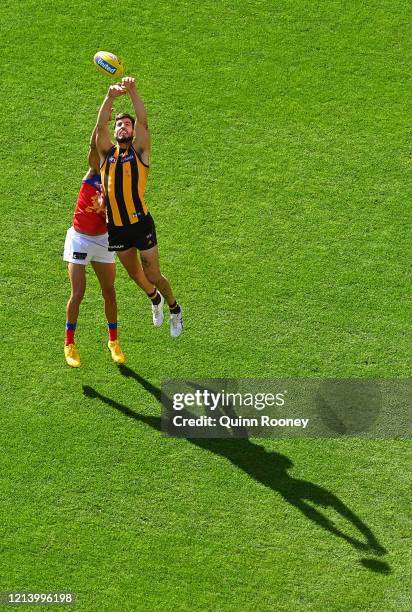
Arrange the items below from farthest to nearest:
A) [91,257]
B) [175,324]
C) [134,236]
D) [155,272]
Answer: [175,324] → [155,272] → [91,257] → [134,236]

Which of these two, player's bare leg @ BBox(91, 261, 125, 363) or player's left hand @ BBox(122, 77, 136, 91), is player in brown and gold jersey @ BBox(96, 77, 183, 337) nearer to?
player's left hand @ BBox(122, 77, 136, 91)

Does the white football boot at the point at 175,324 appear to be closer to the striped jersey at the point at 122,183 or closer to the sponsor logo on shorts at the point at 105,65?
the striped jersey at the point at 122,183

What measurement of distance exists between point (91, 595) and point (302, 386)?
11.6 ft

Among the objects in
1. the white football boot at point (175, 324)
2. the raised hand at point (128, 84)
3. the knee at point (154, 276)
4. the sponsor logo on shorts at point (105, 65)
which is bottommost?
the white football boot at point (175, 324)

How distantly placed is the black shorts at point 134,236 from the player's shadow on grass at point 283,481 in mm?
1733

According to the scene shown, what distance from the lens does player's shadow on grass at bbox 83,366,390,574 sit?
12.3 metres

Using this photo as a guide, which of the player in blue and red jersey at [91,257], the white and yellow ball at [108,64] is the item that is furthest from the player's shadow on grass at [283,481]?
the white and yellow ball at [108,64]

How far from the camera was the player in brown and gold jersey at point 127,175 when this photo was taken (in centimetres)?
1288

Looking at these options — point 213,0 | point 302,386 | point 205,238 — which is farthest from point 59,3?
point 302,386

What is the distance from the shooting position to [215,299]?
14445 mm

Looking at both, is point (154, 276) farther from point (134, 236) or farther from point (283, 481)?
point (283, 481)

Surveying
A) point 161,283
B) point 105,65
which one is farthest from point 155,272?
point 105,65

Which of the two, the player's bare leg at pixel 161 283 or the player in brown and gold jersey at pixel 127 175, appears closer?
the player in brown and gold jersey at pixel 127 175

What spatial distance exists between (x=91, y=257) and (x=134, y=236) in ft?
1.82
